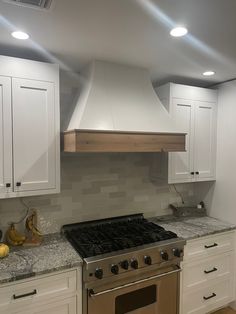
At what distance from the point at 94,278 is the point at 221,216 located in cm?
171

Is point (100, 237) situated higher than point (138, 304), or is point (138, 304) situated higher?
point (100, 237)

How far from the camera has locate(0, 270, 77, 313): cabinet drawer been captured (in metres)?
1.58

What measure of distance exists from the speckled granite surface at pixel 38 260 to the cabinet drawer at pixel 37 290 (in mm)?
75

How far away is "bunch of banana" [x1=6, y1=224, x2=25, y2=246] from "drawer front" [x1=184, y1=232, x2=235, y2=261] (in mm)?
1502

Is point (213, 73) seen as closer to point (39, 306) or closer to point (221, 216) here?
point (221, 216)

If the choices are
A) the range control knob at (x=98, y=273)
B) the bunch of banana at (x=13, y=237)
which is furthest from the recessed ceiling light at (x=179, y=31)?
the bunch of banana at (x=13, y=237)

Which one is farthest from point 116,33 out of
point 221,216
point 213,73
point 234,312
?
point 234,312

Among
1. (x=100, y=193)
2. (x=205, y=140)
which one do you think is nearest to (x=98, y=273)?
(x=100, y=193)

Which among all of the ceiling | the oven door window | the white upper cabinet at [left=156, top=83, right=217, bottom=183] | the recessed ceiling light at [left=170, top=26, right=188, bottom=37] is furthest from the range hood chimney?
the oven door window

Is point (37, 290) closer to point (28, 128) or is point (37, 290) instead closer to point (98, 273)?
point (98, 273)

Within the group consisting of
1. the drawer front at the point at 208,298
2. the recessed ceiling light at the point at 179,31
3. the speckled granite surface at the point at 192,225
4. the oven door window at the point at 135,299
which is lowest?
the drawer front at the point at 208,298

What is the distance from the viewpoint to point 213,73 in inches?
94.0

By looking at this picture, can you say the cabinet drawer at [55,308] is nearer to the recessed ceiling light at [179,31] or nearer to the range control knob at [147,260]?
the range control knob at [147,260]

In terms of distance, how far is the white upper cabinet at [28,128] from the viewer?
176 centimetres
